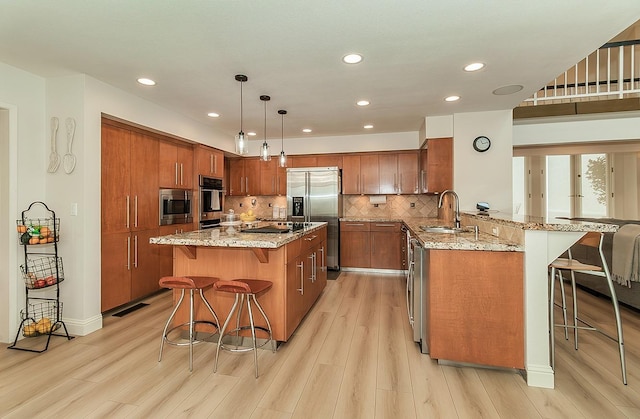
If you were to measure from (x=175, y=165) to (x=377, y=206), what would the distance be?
3.55m

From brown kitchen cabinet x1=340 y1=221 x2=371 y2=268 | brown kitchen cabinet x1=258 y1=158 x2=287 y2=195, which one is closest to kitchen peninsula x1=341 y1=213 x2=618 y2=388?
brown kitchen cabinet x1=340 y1=221 x2=371 y2=268

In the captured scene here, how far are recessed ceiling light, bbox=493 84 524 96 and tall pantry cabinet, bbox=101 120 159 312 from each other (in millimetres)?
4205

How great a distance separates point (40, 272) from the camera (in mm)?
2875

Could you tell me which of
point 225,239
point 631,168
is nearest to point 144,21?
point 225,239

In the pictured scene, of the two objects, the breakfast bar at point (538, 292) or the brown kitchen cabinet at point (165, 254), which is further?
the brown kitchen cabinet at point (165, 254)

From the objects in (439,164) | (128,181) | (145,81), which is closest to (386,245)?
(439,164)

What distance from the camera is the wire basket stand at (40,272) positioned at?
2.62 m

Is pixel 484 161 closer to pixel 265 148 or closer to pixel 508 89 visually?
pixel 508 89

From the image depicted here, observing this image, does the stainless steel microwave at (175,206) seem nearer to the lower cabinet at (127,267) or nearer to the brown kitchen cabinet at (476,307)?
the lower cabinet at (127,267)

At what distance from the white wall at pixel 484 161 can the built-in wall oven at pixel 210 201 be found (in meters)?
3.77

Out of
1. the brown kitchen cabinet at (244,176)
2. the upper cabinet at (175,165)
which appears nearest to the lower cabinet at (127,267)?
the upper cabinet at (175,165)

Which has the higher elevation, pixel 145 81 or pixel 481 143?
pixel 145 81

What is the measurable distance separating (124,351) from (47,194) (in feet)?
5.76

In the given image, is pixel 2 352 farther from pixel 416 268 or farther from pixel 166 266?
pixel 416 268
